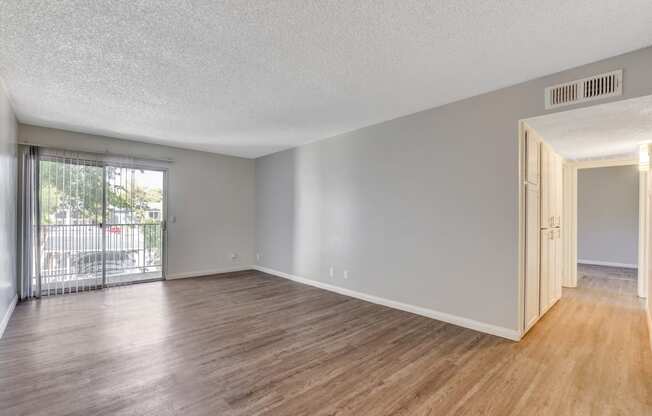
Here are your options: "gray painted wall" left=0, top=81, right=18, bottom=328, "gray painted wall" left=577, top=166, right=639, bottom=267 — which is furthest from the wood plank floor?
"gray painted wall" left=577, top=166, right=639, bottom=267

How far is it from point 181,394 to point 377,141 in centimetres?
357

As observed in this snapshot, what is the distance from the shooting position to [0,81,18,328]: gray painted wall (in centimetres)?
303

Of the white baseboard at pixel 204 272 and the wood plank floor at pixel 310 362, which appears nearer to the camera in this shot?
the wood plank floor at pixel 310 362

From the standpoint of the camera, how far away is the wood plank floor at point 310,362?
6.30 feet

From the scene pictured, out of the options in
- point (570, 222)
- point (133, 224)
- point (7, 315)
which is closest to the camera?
point (7, 315)

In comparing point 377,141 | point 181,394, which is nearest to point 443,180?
point 377,141

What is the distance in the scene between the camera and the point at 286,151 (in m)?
5.91

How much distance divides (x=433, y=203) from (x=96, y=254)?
5.30m

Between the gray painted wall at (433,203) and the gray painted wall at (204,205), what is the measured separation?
77.3 inches

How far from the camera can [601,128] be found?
9.89ft

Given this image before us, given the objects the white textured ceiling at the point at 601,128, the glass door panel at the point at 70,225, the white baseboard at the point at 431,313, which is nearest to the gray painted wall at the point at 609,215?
the white textured ceiling at the point at 601,128

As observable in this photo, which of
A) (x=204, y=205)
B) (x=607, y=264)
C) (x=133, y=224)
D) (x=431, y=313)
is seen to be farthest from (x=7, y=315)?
(x=607, y=264)

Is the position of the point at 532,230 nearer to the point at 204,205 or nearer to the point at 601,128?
the point at 601,128

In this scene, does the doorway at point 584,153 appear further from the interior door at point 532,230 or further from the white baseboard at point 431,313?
the white baseboard at point 431,313
